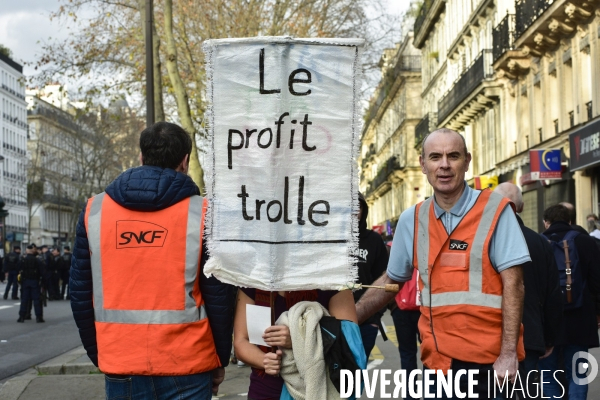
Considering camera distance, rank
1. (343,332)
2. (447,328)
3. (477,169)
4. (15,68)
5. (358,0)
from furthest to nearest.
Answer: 1. (15,68)
2. (477,169)
3. (358,0)
4. (447,328)
5. (343,332)

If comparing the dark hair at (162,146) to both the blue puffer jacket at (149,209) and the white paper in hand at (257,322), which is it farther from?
the white paper in hand at (257,322)

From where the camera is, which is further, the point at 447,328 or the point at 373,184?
the point at 373,184

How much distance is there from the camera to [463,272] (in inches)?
179

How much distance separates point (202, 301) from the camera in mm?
4328

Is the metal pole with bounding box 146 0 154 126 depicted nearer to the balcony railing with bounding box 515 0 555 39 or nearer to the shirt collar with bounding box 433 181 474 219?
the shirt collar with bounding box 433 181 474 219

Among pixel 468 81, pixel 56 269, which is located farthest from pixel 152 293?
pixel 468 81

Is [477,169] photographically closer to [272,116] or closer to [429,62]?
[429,62]

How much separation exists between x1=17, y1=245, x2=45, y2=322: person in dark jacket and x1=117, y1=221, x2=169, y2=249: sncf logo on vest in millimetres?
19385

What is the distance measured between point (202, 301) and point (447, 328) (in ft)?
3.63

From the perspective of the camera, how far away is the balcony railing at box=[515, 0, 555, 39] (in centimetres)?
2764

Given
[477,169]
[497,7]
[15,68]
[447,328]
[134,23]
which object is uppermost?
[15,68]

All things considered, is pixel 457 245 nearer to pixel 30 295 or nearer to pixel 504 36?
pixel 30 295

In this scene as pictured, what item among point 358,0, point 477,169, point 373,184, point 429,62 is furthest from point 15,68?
point 358,0

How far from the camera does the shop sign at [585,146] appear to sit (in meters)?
23.3
